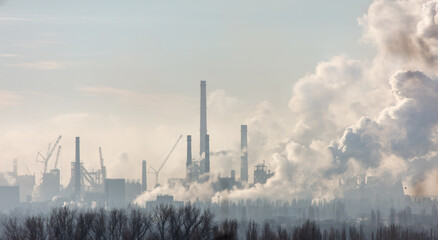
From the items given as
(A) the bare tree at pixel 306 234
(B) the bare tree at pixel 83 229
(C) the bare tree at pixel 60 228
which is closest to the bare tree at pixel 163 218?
(B) the bare tree at pixel 83 229

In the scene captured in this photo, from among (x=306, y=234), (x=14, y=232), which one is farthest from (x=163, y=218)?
(x=306, y=234)

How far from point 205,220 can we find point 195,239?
4.05 metres

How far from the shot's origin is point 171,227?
9081 centimetres

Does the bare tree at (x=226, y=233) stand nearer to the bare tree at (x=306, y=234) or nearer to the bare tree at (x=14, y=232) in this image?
the bare tree at (x=306, y=234)

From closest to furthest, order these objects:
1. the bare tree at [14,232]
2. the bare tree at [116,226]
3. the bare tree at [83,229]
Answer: the bare tree at [14,232], the bare tree at [83,229], the bare tree at [116,226]

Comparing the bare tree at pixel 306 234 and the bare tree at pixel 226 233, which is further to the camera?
the bare tree at pixel 306 234

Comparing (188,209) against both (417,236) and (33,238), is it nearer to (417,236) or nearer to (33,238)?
(33,238)

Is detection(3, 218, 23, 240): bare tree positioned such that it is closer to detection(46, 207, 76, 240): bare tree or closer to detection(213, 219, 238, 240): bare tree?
detection(46, 207, 76, 240): bare tree

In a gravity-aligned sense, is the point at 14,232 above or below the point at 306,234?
above

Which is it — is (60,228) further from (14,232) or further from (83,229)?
(14,232)

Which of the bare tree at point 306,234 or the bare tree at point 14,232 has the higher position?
the bare tree at point 14,232

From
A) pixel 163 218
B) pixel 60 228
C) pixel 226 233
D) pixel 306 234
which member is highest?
pixel 163 218

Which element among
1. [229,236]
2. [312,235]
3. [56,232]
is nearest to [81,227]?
[56,232]

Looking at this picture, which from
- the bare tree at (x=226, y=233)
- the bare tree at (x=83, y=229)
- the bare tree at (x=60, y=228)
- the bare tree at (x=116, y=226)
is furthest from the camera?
the bare tree at (x=116, y=226)
